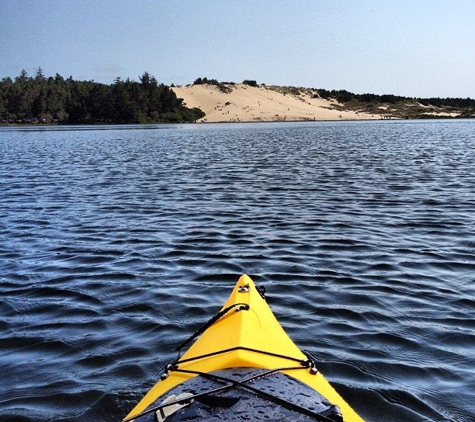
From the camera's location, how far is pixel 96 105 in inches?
5207

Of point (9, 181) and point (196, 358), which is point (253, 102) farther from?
point (196, 358)

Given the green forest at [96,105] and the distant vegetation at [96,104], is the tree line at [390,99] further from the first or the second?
the green forest at [96,105]

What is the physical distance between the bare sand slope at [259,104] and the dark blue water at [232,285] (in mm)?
127758

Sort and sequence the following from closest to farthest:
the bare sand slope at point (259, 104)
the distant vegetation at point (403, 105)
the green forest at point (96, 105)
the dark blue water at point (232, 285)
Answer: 1. the dark blue water at point (232, 285)
2. the green forest at point (96, 105)
3. the bare sand slope at point (259, 104)
4. the distant vegetation at point (403, 105)

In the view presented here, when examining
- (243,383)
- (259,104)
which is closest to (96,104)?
(259,104)

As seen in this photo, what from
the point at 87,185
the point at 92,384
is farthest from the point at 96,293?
the point at 87,185

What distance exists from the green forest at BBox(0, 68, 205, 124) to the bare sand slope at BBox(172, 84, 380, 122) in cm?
1118

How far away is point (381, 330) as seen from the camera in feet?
22.5

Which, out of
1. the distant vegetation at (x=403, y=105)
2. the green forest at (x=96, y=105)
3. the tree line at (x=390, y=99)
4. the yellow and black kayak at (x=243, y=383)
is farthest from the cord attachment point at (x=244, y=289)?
the tree line at (x=390, y=99)

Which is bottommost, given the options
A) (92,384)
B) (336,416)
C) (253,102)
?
(92,384)

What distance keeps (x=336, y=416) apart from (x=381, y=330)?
11.4 feet

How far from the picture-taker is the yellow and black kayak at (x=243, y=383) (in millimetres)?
3641

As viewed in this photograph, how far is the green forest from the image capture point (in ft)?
432

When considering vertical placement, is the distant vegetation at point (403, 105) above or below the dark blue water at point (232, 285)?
above
